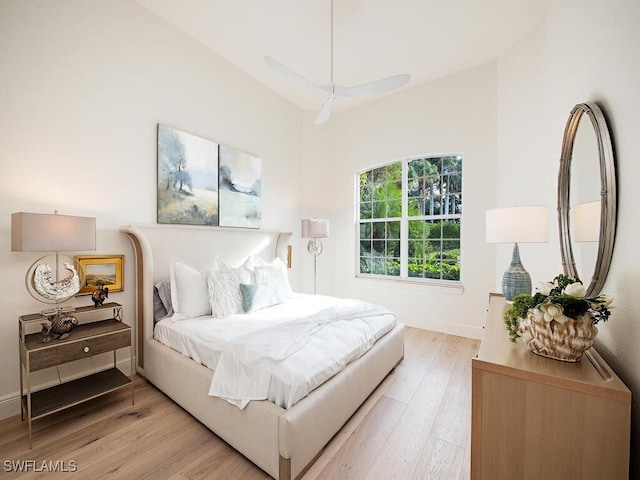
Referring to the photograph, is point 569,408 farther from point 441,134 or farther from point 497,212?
point 441,134

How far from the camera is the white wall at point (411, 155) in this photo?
351 centimetres

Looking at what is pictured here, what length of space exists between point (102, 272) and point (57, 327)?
612 mm

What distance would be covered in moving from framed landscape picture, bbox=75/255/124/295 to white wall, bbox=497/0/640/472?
3.32m

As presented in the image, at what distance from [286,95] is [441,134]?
244 centimetres

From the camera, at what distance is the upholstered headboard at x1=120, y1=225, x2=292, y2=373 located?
2463mm

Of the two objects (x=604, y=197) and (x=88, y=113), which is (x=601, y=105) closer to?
(x=604, y=197)

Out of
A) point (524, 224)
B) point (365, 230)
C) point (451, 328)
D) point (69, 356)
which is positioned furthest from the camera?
point (365, 230)

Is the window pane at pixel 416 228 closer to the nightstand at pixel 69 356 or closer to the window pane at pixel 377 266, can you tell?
the window pane at pixel 377 266

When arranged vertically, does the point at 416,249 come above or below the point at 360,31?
below

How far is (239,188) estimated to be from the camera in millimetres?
3557

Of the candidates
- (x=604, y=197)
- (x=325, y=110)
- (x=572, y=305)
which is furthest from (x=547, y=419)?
(x=325, y=110)

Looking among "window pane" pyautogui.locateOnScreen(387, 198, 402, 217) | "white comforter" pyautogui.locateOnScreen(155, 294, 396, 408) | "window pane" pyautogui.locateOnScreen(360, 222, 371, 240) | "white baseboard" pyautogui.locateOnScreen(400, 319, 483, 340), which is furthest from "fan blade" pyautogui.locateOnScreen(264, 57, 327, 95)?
"white baseboard" pyautogui.locateOnScreen(400, 319, 483, 340)

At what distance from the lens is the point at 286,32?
2926mm

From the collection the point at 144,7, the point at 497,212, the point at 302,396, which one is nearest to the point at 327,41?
the point at 144,7
